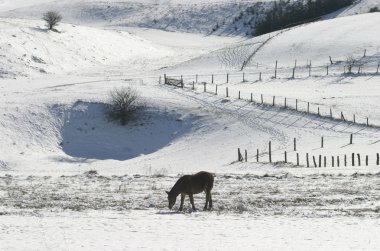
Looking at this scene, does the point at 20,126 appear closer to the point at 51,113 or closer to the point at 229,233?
the point at 51,113

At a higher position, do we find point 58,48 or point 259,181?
point 58,48

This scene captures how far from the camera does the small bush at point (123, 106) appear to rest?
59.8 meters

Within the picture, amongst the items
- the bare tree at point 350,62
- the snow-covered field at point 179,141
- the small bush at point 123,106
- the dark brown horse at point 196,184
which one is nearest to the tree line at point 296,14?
the snow-covered field at point 179,141

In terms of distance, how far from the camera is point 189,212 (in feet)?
71.6

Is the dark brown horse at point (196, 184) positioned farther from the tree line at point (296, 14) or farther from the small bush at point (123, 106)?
Answer: the tree line at point (296, 14)

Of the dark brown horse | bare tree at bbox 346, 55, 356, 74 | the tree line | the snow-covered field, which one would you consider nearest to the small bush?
the snow-covered field

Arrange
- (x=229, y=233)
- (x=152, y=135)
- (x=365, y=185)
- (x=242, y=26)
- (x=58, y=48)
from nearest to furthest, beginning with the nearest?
(x=229, y=233) → (x=365, y=185) → (x=152, y=135) → (x=58, y=48) → (x=242, y=26)

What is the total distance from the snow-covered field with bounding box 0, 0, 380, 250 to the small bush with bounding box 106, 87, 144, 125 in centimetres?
83

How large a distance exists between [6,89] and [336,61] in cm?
3947

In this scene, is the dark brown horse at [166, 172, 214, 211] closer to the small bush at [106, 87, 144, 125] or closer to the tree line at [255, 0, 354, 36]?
the small bush at [106, 87, 144, 125]

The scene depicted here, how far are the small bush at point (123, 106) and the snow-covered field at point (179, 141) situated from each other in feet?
2.74

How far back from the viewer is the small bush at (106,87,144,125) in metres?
59.8

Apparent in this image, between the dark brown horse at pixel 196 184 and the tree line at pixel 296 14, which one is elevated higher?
the tree line at pixel 296 14

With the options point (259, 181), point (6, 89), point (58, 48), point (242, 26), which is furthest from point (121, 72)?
point (259, 181)
